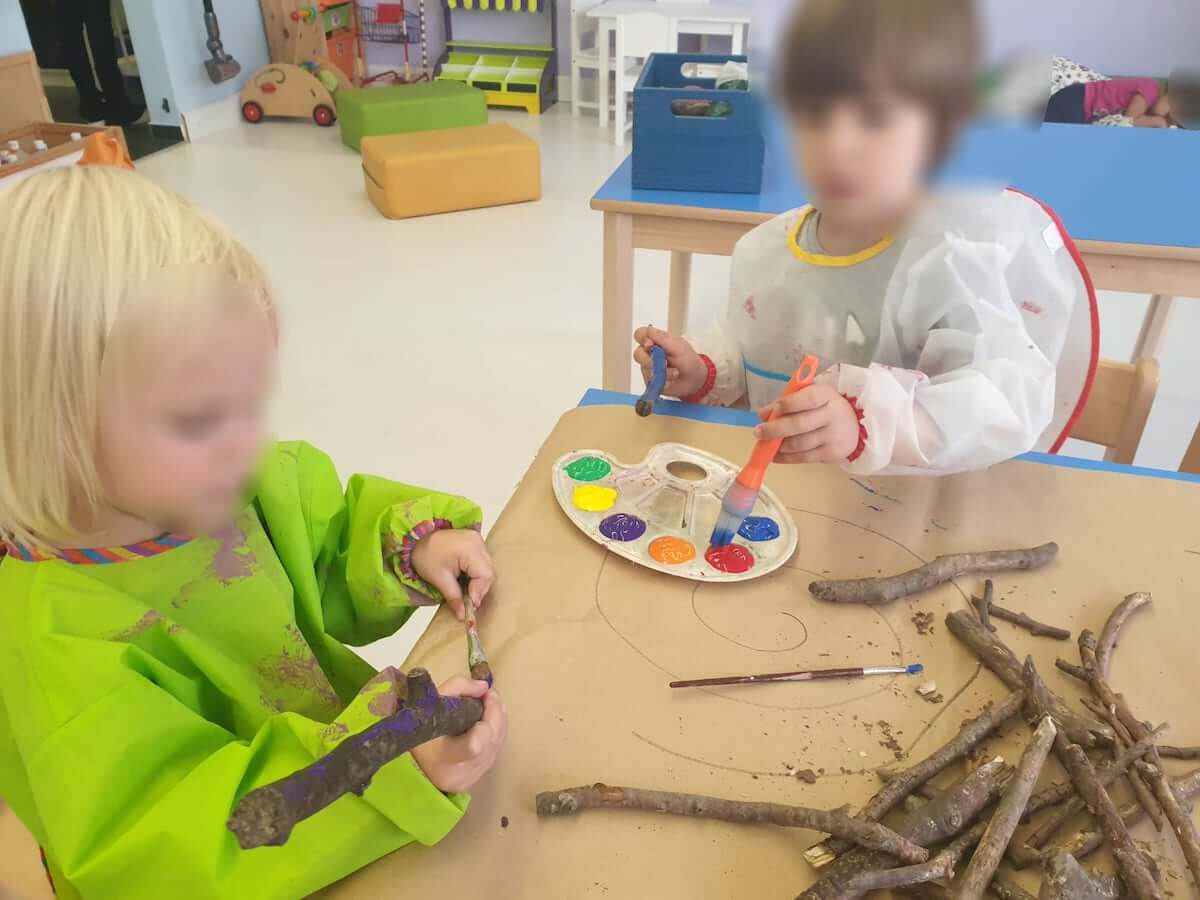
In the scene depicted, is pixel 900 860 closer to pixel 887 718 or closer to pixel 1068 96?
pixel 887 718

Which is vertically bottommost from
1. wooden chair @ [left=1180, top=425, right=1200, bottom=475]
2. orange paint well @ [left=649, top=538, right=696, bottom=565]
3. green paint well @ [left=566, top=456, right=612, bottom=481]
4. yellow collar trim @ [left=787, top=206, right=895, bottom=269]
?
wooden chair @ [left=1180, top=425, right=1200, bottom=475]

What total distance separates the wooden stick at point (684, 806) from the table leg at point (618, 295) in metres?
0.88

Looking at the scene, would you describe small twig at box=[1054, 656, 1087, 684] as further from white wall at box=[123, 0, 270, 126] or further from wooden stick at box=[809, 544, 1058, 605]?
white wall at box=[123, 0, 270, 126]

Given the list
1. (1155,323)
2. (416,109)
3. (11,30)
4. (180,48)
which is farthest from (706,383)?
(180,48)

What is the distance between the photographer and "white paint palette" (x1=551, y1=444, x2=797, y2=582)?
61 centimetres

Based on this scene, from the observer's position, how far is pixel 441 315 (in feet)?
7.15

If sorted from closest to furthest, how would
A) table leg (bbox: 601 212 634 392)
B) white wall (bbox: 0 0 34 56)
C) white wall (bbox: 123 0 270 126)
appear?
table leg (bbox: 601 212 634 392) → white wall (bbox: 0 0 34 56) → white wall (bbox: 123 0 270 126)

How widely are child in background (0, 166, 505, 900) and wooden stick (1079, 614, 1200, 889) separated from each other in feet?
1.11

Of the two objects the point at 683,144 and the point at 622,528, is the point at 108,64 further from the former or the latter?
the point at 622,528

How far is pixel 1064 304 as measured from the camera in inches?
22.5

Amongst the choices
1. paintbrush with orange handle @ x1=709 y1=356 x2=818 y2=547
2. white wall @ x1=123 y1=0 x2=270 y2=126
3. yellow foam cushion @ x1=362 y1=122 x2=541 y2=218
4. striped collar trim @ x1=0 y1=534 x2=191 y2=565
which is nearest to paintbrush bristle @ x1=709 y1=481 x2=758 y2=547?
paintbrush with orange handle @ x1=709 y1=356 x2=818 y2=547

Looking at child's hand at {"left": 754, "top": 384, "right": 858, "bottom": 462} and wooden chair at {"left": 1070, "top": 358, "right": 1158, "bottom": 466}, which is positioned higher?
child's hand at {"left": 754, "top": 384, "right": 858, "bottom": 462}

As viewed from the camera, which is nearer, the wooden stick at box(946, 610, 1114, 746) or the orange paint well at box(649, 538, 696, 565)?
the wooden stick at box(946, 610, 1114, 746)

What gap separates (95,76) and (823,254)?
160 inches
